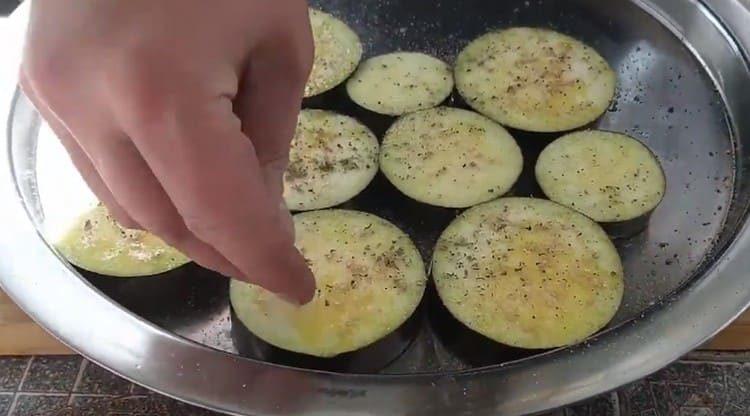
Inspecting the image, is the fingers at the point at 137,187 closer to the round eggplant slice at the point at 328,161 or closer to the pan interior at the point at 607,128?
the pan interior at the point at 607,128

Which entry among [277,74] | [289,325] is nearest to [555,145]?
[289,325]

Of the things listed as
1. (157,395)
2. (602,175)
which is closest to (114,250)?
(157,395)

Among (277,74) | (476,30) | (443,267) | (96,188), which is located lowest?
(443,267)

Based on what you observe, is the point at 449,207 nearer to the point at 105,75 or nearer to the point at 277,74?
the point at 277,74

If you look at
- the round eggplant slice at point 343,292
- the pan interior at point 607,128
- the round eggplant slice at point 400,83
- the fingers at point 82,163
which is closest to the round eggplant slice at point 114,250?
the pan interior at point 607,128

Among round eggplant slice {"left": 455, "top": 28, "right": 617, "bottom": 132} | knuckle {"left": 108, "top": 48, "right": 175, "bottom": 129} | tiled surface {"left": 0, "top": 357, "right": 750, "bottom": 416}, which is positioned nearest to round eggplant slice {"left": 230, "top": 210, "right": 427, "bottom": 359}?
tiled surface {"left": 0, "top": 357, "right": 750, "bottom": 416}

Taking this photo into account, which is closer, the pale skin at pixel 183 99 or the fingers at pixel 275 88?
the pale skin at pixel 183 99
